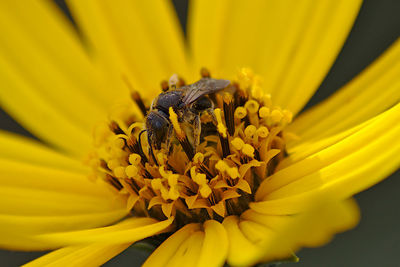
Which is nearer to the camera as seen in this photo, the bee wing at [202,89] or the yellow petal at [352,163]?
the yellow petal at [352,163]

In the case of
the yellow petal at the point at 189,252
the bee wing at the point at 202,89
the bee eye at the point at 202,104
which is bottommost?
the yellow petal at the point at 189,252

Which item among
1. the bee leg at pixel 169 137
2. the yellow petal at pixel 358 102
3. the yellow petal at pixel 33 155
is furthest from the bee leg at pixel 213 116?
the yellow petal at pixel 33 155

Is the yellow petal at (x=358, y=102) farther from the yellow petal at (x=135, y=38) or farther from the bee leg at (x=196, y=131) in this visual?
the yellow petal at (x=135, y=38)

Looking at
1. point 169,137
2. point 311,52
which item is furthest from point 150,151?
point 311,52

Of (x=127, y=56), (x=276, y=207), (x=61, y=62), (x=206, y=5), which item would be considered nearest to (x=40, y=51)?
(x=61, y=62)

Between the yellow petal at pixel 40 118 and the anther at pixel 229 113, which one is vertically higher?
the yellow petal at pixel 40 118

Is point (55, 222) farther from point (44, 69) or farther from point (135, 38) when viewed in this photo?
point (135, 38)

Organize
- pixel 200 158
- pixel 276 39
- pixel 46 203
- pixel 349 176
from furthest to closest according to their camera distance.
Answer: pixel 276 39 → pixel 46 203 → pixel 200 158 → pixel 349 176
